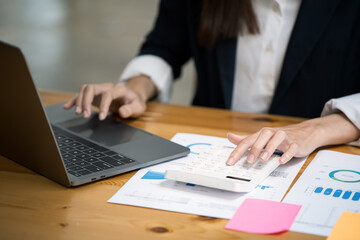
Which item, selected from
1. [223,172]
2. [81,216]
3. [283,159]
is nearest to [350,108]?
[283,159]

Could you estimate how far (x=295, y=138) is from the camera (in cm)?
90

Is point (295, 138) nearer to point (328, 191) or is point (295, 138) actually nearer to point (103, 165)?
point (328, 191)

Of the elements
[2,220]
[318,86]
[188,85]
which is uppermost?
[318,86]

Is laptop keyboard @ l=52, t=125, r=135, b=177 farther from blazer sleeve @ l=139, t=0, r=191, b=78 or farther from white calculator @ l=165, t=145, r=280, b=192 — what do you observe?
blazer sleeve @ l=139, t=0, r=191, b=78

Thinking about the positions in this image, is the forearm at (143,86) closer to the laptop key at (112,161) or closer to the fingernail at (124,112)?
the fingernail at (124,112)

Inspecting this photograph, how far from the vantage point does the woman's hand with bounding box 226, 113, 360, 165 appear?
82cm

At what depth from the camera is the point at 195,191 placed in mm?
765

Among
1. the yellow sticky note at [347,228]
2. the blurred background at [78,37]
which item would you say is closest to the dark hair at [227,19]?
the yellow sticky note at [347,228]

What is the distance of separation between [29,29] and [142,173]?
4.53 m

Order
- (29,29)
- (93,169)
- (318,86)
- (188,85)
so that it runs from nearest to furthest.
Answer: (93,169)
(318,86)
(188,85)
(29,29)

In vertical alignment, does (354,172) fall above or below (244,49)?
below

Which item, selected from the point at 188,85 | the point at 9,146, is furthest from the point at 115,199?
the point at 188,85

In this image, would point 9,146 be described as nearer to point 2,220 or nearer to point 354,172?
point 2,220

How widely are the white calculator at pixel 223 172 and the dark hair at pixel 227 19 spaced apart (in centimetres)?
54
